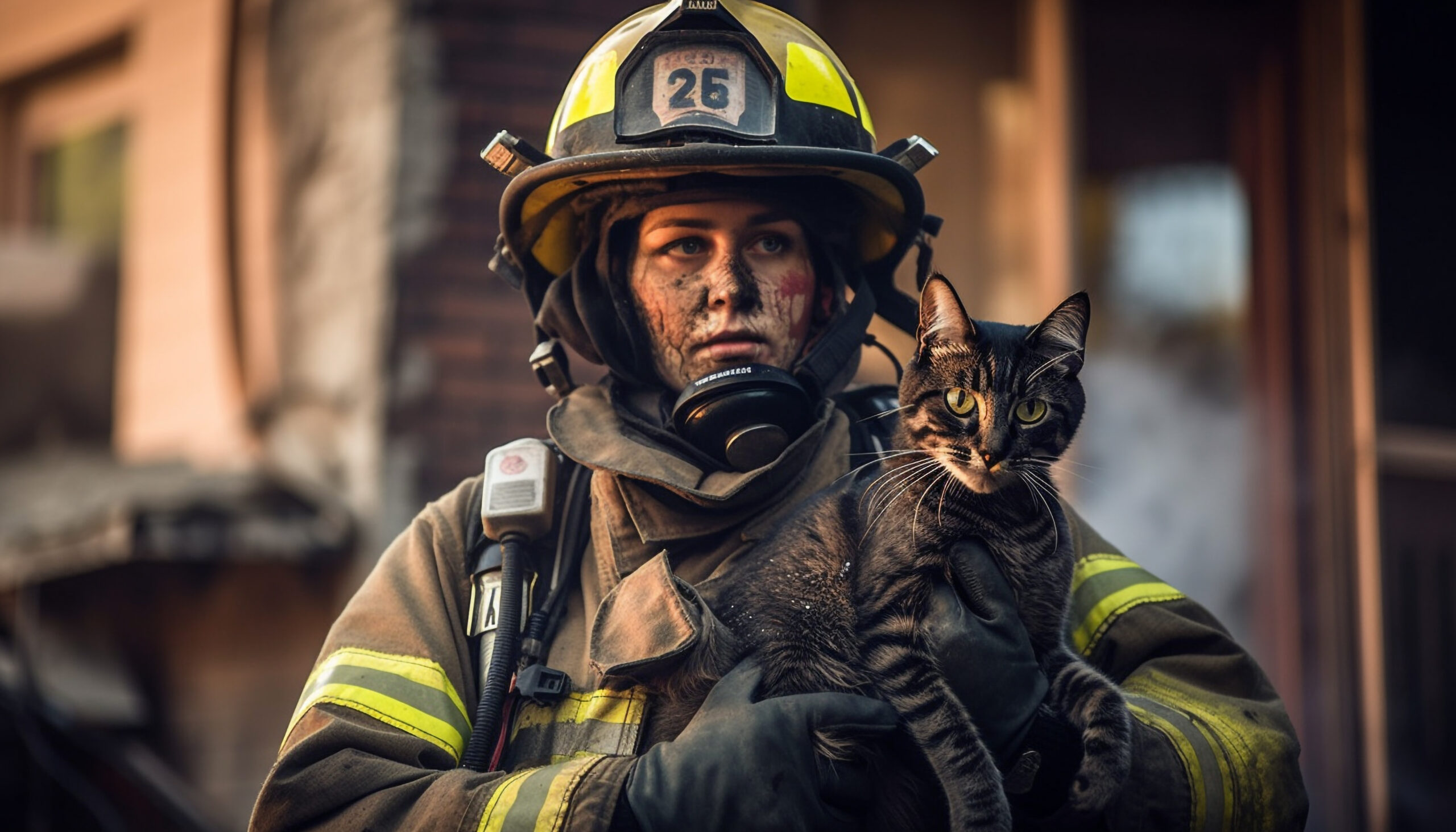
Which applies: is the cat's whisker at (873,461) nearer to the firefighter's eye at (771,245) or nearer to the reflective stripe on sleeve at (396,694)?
the firefighter's eye at (771,245)

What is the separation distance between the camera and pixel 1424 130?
5.52 meters

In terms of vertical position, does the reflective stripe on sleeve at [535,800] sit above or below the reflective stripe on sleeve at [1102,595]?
below

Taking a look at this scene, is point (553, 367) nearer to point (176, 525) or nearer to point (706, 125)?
point (706, 125)

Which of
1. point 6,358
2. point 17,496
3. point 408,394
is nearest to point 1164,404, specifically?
point 408,394

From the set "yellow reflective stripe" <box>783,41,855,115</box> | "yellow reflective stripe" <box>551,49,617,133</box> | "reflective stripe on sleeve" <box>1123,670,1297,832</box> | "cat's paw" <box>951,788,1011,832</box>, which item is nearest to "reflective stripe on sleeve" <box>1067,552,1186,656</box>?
"reflective stripe on sleeve" <box>1123,670,1297,832</box>

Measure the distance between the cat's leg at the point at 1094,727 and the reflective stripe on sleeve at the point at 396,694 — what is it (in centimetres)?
100

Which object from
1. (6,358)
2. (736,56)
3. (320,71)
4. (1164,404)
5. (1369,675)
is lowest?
(1369,675)

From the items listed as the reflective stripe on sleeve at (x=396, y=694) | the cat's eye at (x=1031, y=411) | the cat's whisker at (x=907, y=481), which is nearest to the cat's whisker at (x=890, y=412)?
the cat's whisker at (x=907, y=481)

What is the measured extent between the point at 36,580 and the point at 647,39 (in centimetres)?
384

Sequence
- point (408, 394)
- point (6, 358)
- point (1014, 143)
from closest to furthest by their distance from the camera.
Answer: point (408, 394), point (1014, 143), point (6, 358)

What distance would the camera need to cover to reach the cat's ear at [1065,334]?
2.18 m

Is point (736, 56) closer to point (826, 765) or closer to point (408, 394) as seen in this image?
point (826, 765)

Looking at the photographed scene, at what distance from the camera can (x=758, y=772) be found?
6.69 feet

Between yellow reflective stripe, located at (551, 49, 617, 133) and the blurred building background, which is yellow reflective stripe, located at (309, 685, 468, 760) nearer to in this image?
yellow reflective stripe, located at (551, 49, 617, 133)
